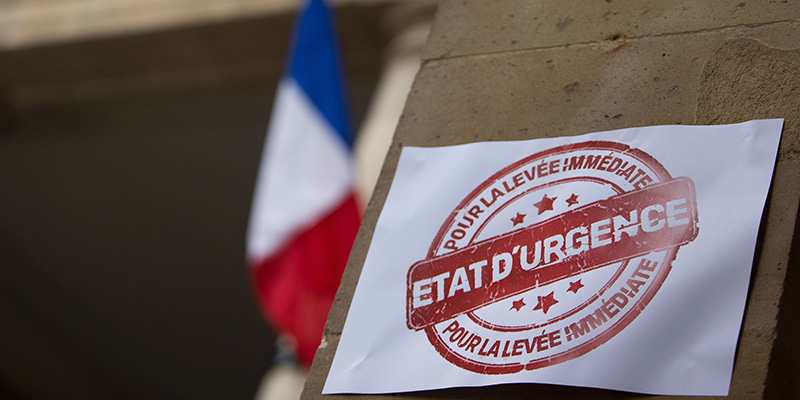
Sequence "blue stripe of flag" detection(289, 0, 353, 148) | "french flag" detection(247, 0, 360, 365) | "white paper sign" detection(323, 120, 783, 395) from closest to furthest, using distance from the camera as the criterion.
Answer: "white paper sign" detection(323, 120, 783, 395), "french flag" detection(247, 0, 360, 365), "blue stripe of flag" detection(289, 0, 353, 148)

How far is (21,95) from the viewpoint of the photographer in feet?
26.3

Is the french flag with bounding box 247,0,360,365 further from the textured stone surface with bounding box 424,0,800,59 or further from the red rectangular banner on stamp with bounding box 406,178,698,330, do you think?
the red rectangular banner on stamp with bounding box 406,178,698,330

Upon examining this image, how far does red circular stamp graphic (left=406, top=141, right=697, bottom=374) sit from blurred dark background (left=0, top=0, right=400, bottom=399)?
5498 mm

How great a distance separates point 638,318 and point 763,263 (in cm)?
19

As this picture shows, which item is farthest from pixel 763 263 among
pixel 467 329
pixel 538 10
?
pixel 538 10

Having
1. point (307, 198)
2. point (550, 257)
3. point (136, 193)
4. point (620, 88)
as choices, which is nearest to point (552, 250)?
point (550, 257)

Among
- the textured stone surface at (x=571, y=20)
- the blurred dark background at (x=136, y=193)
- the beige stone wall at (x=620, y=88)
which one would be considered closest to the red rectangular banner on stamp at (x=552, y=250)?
the beige stone wall at (x=620, y=88)

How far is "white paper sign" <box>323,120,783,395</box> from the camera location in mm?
1243

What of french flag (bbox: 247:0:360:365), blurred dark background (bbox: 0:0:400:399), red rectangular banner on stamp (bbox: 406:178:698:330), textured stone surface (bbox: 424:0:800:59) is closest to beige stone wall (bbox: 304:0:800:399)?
textured stone surface (bbox: 424:0:800:59)

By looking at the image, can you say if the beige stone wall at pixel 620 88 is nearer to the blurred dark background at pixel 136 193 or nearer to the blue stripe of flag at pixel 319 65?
the blue stripe of flag at pixel 319 65

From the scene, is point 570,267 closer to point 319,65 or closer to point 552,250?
point 552,250

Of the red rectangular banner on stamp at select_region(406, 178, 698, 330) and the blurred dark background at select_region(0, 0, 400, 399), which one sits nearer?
the red rectangular banner on stamp at select_region(406, 178, 698, 330)

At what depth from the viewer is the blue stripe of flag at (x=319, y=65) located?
15.8ft

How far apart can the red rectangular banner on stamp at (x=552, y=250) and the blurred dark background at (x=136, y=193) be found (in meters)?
5.54
